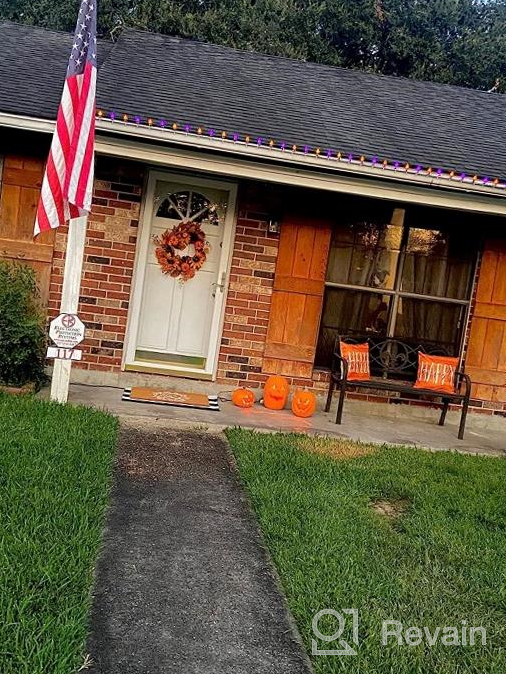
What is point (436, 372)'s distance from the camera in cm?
669

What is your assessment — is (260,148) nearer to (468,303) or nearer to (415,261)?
(415,261)

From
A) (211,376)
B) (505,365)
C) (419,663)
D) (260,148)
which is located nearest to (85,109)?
(260,148)

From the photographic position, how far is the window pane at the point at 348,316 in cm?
706

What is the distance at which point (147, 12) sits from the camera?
18.7 meters

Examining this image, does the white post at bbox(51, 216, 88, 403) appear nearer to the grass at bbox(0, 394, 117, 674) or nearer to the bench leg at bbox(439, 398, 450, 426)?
the grass at bbox(0, 394, 117, 674)

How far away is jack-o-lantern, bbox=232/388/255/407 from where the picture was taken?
6449mm

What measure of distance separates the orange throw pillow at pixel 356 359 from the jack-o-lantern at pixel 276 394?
671mm

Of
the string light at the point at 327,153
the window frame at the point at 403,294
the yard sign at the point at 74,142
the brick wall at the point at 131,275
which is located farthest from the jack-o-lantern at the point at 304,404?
the yard sign at the point at 74,142

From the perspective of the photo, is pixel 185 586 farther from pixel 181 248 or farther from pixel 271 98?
pixel 271 98

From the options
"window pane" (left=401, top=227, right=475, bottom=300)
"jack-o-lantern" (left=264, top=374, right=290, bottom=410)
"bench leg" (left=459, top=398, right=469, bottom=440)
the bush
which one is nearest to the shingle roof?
"window pane" (left=401, top=227, right=475, bottom=300)

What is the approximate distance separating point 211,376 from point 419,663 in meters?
4.73

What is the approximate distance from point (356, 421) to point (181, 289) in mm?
2326

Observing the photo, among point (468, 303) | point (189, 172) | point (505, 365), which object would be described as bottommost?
point (505, 365)

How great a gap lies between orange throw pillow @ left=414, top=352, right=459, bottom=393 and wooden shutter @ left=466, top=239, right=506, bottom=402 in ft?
1.46
